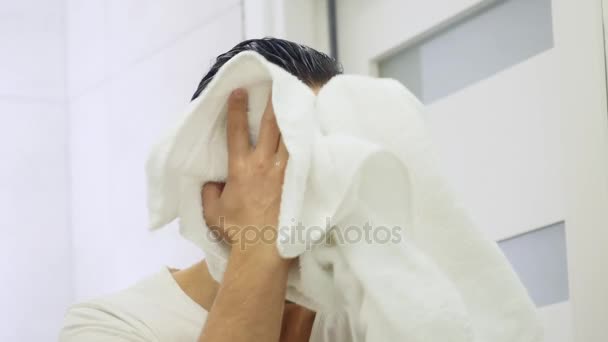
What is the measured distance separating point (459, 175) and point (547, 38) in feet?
0.80

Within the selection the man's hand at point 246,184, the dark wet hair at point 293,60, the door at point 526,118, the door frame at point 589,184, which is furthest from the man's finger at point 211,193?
the door frame at point 589,184

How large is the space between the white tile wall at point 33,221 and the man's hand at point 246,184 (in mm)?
1259

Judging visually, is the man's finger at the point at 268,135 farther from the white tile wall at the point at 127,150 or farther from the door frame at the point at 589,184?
the white tile wall at the point at 127,150

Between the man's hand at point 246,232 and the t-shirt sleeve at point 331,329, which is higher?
the man's hand at point 246,232

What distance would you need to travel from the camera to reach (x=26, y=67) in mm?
1931

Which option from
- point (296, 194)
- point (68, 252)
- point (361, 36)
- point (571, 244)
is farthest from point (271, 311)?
point (68, 252)

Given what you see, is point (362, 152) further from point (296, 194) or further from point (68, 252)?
point (68, 252)

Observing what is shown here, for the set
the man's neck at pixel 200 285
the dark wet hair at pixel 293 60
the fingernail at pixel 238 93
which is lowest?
the man's neck at pixel 200 285

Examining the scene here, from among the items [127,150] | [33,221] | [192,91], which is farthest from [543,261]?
[33,221]

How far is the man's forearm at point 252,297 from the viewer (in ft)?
2.20

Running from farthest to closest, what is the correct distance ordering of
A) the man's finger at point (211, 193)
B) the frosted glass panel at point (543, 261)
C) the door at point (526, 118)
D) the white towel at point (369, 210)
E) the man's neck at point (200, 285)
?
the frosted glass panel at point (543, 261) < the door at point (526, 118) < the man's neck at point (200, 285) < the man's finger at point (211, 193) < the white towel at point (369, 210)

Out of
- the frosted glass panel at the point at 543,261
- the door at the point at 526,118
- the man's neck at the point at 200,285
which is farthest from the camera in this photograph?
the frosted glass panel at the point at 543,261

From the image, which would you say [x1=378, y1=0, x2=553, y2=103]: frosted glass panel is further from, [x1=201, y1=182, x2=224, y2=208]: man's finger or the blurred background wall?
[x1=201, y1=182, x2=224, y2=208]: man's finger

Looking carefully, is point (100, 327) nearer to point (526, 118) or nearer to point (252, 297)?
point (252, 297)
